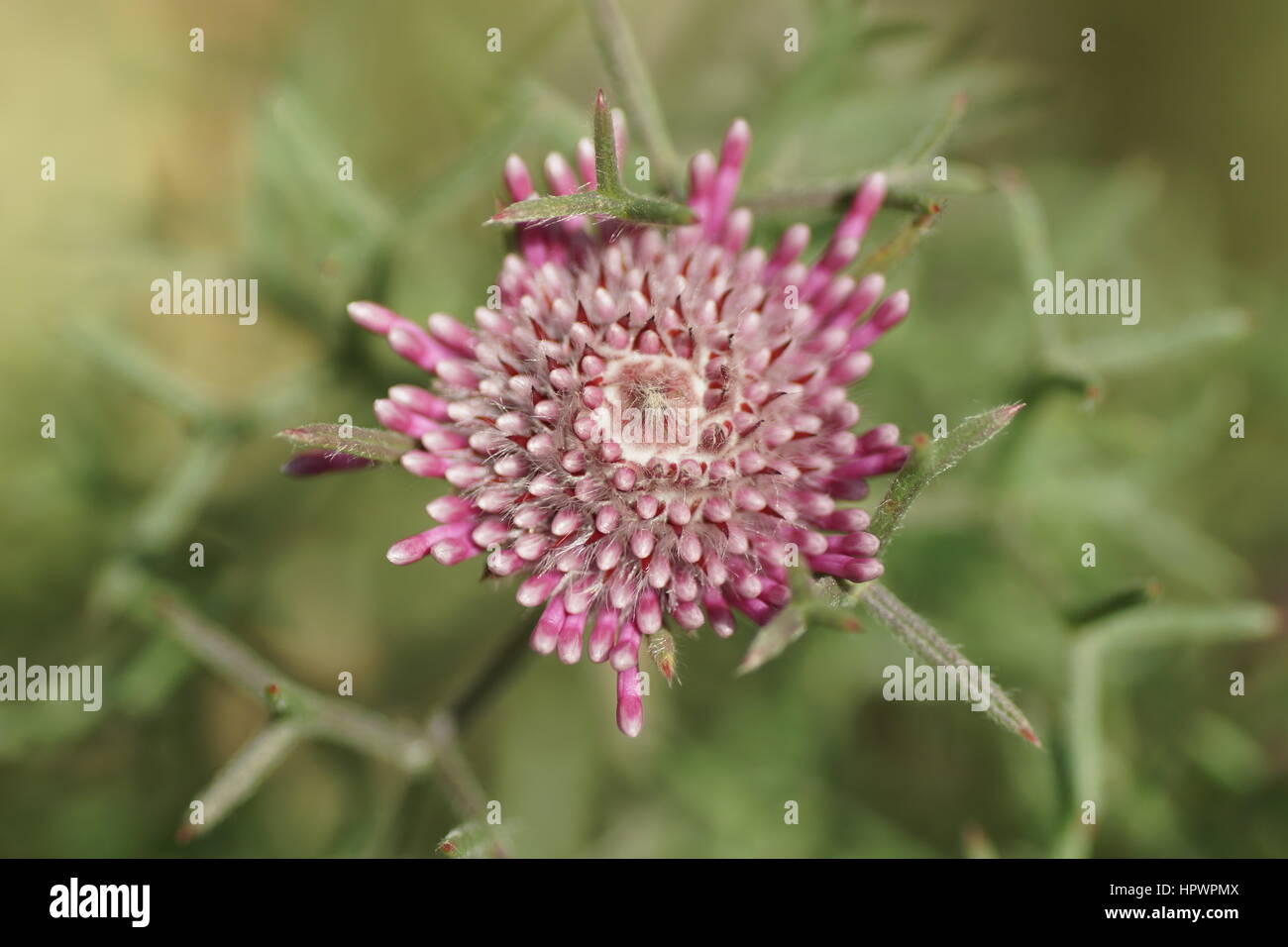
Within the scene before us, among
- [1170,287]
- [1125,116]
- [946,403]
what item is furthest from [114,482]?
[1125,116]

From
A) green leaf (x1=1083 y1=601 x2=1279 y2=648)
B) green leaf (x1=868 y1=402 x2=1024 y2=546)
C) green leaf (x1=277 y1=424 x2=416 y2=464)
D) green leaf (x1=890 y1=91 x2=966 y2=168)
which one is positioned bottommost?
green leaf (x1=1083 y1=601 x2=1279 y2=648)

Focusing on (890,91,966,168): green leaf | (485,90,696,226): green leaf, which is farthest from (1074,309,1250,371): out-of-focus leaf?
(485,90,696,226): green leaf

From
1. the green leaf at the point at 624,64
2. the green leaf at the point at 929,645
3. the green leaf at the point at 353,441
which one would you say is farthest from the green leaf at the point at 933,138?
the green leaf at the point at 353,441

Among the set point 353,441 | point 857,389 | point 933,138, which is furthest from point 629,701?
point 857,389

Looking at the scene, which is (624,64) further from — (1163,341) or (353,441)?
(1163,341)

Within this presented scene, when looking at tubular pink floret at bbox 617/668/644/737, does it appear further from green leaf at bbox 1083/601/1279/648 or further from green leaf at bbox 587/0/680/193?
green leaf at bbox 1083/601/1279/648

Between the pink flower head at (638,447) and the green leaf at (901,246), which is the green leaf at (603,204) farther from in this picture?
the green leaf at (901,246)
